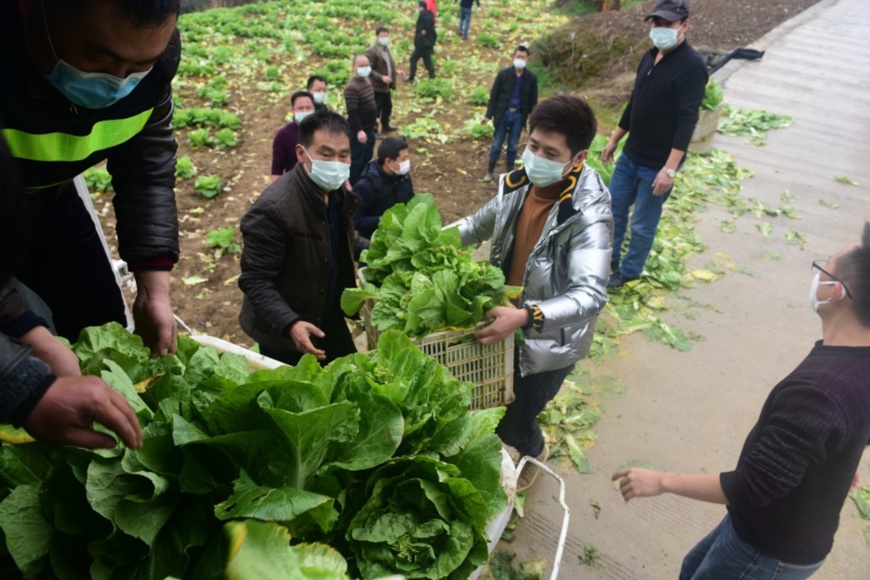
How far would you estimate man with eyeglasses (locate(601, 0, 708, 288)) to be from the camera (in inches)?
194

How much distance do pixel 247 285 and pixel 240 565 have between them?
7.90 feet

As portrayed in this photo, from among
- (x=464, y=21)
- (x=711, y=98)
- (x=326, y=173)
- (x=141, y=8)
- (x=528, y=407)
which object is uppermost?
(x=141, y=8)

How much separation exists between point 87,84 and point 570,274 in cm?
216

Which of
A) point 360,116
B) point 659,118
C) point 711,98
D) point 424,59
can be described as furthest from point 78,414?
point 424,59

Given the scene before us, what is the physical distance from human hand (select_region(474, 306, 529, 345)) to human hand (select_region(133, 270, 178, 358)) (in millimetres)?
1275

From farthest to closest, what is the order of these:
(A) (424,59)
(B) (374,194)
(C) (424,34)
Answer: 1. (A) (424,59)
2. (C) (424,34)
3. (B) (374,194)

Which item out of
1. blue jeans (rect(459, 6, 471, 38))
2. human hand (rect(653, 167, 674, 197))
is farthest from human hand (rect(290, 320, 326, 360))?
blue jeans (rect(459, 6, 471, 38))

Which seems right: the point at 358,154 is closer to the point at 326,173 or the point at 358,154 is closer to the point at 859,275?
the point at 326,173

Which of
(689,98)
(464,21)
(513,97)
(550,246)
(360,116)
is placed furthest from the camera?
(464,21)

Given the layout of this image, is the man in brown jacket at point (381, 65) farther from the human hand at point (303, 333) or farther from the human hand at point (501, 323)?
the human hand at point (501, 323)

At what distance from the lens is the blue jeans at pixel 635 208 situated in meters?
5.42

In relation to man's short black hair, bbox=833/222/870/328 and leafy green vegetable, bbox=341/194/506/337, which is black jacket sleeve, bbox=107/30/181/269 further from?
man's short black hair, bbox=833/222/870/328

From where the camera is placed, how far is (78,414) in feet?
3.87

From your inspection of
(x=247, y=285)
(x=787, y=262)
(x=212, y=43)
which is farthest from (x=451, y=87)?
(x=247, y=285)
